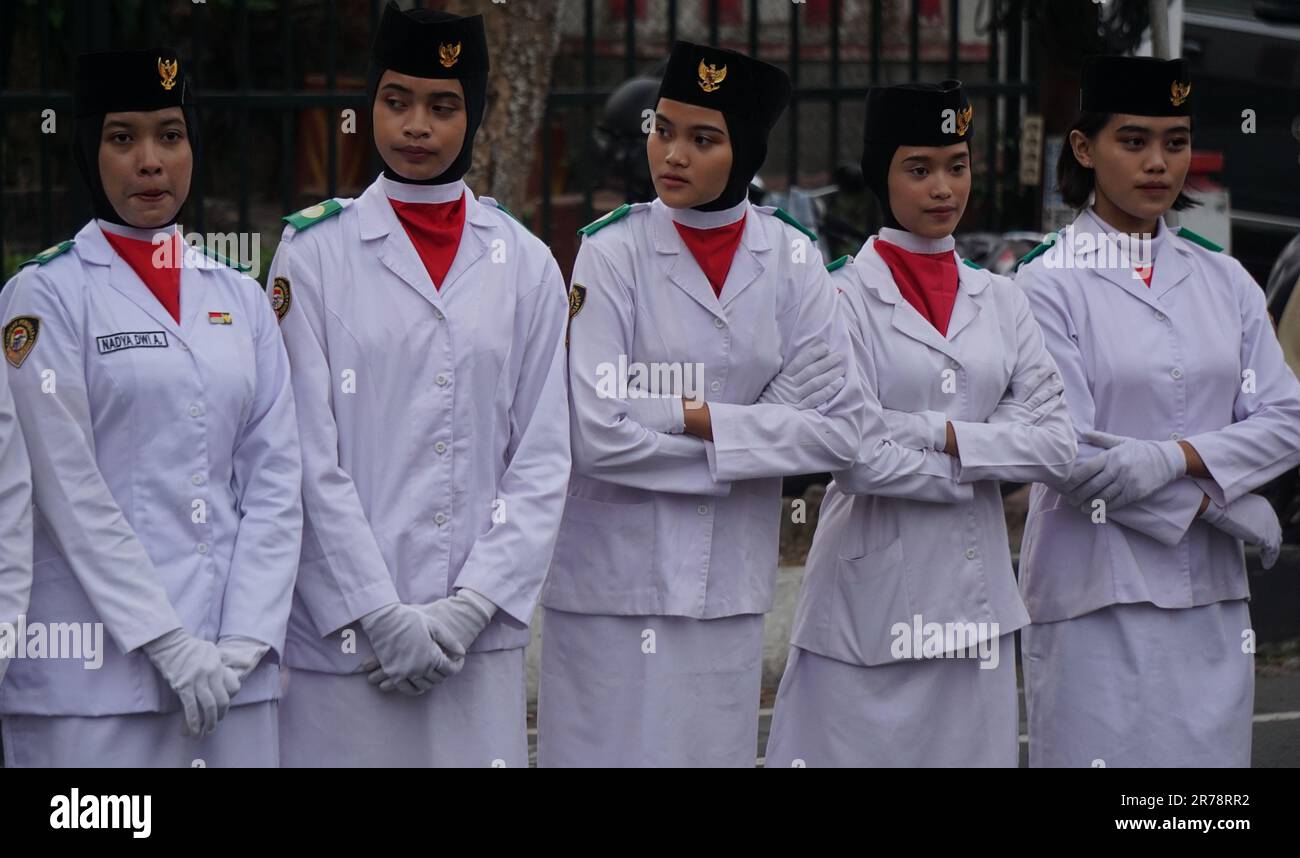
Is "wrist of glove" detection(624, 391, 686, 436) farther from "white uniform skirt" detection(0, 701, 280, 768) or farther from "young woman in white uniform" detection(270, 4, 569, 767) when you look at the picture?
"white uniform skirt" detection(0, 701, 280, 768)

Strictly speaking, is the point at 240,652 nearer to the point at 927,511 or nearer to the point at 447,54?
the point at 447,54

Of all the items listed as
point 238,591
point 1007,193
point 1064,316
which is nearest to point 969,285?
point 1064,316

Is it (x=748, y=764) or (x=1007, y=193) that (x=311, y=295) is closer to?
(x=748, y=764)

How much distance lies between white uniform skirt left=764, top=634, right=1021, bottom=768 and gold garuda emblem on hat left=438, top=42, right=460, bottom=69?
1.61 metres

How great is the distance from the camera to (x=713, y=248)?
4664 mm

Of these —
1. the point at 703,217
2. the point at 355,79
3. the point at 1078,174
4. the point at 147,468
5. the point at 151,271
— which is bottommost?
the point at 147,468

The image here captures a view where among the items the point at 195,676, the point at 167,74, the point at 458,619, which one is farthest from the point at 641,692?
the point at 167,74

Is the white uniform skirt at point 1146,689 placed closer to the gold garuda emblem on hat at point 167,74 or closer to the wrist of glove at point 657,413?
the wrist of glove at point 657,413

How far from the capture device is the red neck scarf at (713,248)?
464 cm

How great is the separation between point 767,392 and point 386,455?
0.90 metres

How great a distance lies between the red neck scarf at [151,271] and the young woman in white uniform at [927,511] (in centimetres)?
151

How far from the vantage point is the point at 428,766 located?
4.33m

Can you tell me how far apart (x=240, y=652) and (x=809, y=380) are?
138 cm

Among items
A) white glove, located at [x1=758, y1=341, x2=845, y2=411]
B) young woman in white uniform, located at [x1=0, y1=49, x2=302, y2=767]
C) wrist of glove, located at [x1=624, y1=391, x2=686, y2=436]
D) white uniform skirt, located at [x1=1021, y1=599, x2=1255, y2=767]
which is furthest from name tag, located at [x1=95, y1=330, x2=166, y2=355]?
white uniform skirt, located at [x1=1021, y1=599, x2=1255, y2=767]
